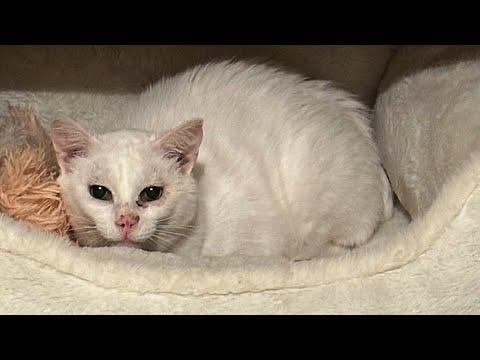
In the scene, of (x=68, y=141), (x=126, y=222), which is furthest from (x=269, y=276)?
(x=68, y=141)

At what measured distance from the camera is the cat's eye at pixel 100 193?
5.53 feet

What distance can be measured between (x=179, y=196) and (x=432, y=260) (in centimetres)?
57

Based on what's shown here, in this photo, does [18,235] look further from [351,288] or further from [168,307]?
[351,288]

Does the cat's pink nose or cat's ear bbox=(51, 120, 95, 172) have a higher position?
cat's ear bbox=(51, 120, 95, 172)

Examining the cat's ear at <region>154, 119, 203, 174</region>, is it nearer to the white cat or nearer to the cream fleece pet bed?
the white cat

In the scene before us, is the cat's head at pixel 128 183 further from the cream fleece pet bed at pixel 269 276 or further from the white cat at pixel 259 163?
the cream fleece pet bed at pixel 269 276

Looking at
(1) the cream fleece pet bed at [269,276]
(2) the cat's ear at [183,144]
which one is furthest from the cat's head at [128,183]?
(1) the cream fleece pet bed at [269,276]

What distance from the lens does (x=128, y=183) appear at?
166 cm

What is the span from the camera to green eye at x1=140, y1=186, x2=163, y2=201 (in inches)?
66.9

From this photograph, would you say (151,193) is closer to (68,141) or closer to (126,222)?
(126,222)

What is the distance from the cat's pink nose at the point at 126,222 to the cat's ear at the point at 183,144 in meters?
0.18

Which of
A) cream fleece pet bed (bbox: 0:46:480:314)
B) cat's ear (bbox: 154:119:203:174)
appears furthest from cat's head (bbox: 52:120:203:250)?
cream fleece pet bed (bbox: 0:46:480:314)

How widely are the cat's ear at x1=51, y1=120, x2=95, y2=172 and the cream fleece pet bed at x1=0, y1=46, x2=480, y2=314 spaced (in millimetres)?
266

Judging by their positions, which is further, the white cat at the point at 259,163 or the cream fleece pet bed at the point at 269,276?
the white cat at the point at 259,163
